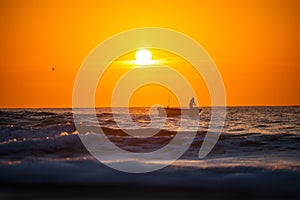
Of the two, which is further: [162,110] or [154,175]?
[162,110]

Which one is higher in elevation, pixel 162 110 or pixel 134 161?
pixel 162 110

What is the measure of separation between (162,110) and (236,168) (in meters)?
59.3

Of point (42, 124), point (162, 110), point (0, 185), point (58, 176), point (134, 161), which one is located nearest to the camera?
point (0, 185)

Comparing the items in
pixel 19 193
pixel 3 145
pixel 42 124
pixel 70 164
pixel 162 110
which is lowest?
pixel 19 193

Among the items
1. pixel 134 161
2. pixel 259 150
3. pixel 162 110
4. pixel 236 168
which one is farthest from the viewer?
pixel 162 110

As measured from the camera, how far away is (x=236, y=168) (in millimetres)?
13250

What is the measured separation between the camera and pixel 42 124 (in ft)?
114

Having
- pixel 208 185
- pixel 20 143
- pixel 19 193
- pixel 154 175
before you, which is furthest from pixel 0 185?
pixel 20 143

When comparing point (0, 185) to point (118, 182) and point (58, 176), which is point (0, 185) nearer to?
point (58, 176)

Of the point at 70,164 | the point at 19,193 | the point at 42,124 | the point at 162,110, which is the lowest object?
the point at 19,193

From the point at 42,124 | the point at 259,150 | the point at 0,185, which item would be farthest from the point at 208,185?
the point at 42,124

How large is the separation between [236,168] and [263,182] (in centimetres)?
192

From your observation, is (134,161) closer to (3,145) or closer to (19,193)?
(19,193)

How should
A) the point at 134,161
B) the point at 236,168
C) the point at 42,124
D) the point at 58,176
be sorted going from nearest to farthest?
1. the point at 58,176
2. the point at 236,168
3. the point at 134,161
4. the point at 42,124
